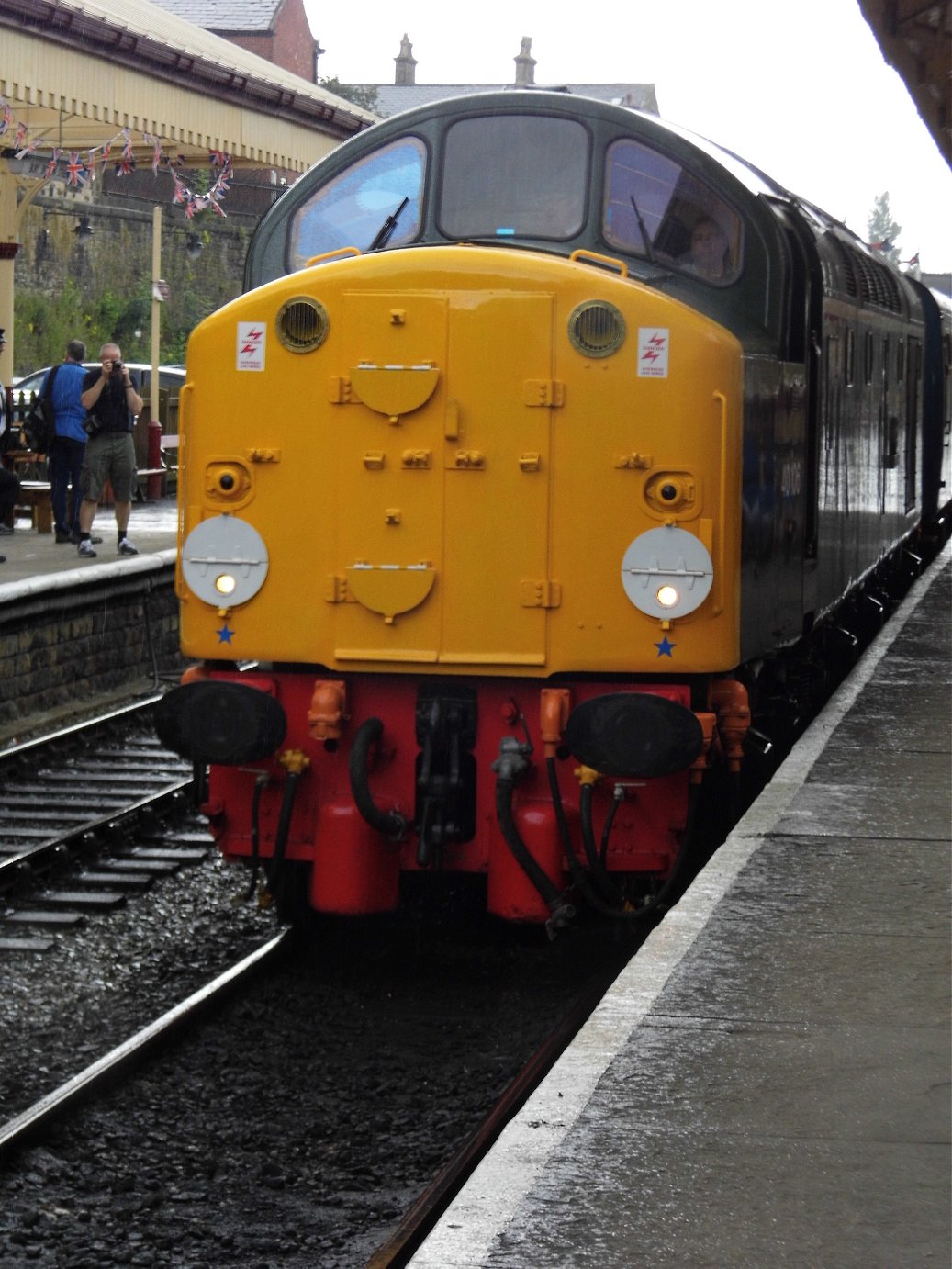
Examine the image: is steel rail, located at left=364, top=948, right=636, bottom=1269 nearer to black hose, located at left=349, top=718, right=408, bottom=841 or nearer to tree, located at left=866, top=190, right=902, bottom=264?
black hose, located at left=349, top=718, right=408, bottom=841

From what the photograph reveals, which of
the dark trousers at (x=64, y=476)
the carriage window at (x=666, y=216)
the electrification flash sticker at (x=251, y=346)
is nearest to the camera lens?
the electrification flash sticker at (x=251, y=346)

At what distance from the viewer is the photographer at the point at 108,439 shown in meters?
15.2

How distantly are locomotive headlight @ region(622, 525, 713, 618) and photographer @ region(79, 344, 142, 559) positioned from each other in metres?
9.65

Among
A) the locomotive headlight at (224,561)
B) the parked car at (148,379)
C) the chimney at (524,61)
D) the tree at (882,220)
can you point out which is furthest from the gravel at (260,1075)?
the tree at (882,220)

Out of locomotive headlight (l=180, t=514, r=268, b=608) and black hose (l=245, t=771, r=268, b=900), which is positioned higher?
locomotive headlight (l=180, t=514, r=268, b=608)

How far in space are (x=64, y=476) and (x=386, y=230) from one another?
31.7 feet

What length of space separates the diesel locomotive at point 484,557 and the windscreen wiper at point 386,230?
1.51 ft

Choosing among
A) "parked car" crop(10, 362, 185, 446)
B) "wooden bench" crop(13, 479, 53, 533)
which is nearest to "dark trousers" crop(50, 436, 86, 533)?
"wooden bench" crop(13, 479, 53, 533)

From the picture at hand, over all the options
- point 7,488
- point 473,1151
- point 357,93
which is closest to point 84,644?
point 7,488

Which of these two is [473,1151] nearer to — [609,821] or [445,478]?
[609,821]

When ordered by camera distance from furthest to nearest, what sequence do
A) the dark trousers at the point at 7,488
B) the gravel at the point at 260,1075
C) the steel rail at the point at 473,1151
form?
the dark trousers at the point at 7,488 < the gravel at the point at 260,1075 < the steel rail at the point at 473,1151

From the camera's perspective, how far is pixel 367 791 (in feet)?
20.8

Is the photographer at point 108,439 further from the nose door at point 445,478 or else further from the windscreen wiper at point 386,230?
the nose door at point 445,478

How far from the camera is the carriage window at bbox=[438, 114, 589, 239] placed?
22.7ft
